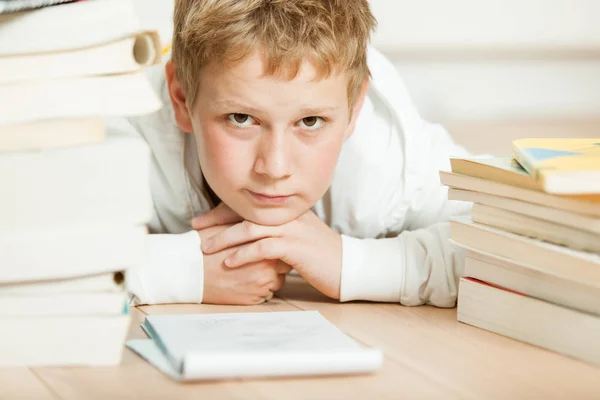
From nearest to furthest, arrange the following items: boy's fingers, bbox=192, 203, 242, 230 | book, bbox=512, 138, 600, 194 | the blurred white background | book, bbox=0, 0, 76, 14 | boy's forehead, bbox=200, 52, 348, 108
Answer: book, bbox=0, 0, 76, 14 < book, bbox=512, 138, 600, 194 < boy's forehead, bbox=200, 52, 348, 108 < boy's fingers, bbox=192, 203, 242, 230 < the blurred white background

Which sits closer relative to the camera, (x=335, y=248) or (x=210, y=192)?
(x=335, y=248)

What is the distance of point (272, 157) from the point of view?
1125mm

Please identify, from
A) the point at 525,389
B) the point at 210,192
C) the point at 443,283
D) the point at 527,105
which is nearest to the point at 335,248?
the point at 443,283

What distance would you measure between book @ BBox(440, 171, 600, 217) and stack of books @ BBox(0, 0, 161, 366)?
1.31ft

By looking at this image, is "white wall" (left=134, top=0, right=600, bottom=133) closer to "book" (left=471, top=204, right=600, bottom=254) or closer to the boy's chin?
the boy's chin

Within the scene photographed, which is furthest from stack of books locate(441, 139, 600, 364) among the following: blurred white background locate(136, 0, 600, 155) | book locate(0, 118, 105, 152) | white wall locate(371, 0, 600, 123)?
white wall locate(371, 0, 600, 123)

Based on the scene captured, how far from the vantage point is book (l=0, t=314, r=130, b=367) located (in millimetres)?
859

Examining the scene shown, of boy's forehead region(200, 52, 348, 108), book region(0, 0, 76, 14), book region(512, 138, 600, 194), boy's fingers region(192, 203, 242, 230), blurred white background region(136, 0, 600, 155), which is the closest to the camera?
book region(0, 0, 76, 14)

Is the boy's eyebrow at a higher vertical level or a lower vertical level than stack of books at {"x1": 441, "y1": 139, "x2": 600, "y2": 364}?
higher

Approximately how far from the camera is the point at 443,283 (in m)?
1.21

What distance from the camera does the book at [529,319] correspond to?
0.96 m

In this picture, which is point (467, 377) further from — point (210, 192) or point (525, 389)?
point (210, 192)

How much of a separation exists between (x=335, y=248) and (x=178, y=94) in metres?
0.34

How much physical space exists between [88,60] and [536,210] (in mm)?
501
